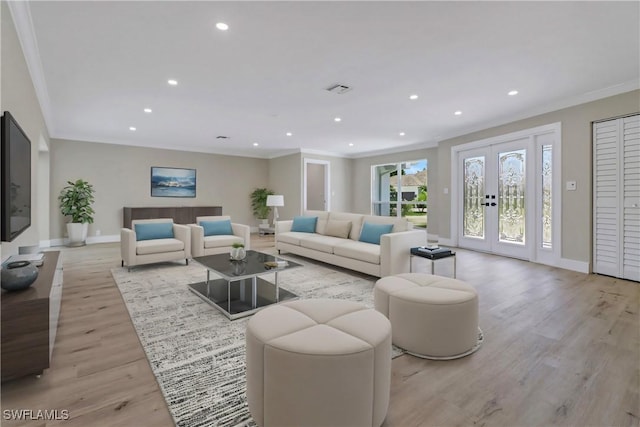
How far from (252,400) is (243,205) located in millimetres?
8263

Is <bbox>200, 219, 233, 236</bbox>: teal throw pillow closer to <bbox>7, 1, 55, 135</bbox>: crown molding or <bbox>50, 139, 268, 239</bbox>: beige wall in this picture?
<bbox>7, 1, 55, 135</bbox>: crown molding

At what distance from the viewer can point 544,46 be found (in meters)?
2.88

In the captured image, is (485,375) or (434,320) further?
(434,320)

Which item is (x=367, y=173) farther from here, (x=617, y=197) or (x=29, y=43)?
(x=29, y=43)

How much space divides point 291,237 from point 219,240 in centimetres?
121

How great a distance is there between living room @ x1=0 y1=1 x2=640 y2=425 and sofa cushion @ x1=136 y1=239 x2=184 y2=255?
94 cm

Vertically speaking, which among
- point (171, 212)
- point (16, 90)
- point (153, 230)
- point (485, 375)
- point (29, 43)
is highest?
point (29, 43)

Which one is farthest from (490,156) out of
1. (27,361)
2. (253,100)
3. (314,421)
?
(27,361)

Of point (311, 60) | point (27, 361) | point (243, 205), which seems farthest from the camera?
point (243, 205)

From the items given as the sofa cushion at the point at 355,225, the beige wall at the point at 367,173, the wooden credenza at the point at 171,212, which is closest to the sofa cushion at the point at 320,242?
the sofa cushion at the point at 355,225

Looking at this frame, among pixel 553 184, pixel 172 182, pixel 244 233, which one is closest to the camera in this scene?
pixel 553 184

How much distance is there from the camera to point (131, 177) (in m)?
7.48

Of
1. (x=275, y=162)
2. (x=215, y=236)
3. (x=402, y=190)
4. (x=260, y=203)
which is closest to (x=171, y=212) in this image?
(x=260, y=203)

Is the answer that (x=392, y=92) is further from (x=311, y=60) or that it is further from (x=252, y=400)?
(x=252, y=400)
